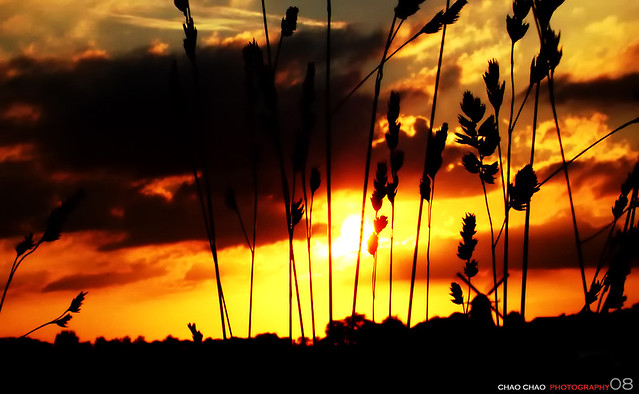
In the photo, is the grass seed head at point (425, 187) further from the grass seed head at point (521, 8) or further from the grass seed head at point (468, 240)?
the grass seed head at point (521, 8)

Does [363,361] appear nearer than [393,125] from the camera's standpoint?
Yes

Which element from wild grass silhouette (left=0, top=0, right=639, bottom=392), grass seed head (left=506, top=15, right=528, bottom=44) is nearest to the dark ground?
wild grass silhouette (left=0, top=0, right=639, bottom=392)

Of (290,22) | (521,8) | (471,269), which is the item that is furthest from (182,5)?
(471,269)

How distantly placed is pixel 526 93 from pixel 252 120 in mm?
1235

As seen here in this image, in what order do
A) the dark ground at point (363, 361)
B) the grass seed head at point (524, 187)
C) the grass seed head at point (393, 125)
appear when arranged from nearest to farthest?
the dark ground at point (363, 361) < the grass seed head at point (524, 187) < the grass seed head at point (393, 125)

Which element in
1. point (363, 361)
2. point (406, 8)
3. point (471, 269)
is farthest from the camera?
point (471, 269)

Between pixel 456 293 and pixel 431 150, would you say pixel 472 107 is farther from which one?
pixel 456 293

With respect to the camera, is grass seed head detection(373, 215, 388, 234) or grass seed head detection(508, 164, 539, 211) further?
grass seed head detection(373, 215, 388, 234)

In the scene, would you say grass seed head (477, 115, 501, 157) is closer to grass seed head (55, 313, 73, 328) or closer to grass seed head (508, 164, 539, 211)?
grass seed head (508, 164, 539, 211)

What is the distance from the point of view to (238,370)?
2068mm

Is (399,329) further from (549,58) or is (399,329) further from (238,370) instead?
(549,58)

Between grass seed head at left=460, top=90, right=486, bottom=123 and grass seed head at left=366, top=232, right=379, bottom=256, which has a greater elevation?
grass seed head at left=460, top=90, right=486, bottom=123

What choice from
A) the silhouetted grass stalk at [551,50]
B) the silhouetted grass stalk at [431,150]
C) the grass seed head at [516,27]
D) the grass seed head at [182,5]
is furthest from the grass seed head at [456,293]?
the grass seed head at [182,5]

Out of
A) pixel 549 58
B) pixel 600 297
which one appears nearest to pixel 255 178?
pixel 549 58
